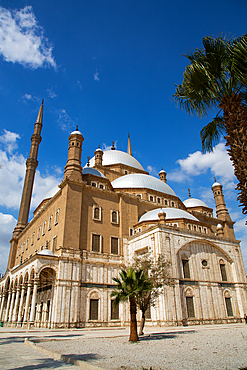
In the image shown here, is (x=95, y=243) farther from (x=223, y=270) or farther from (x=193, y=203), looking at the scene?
(x=193, y=203)

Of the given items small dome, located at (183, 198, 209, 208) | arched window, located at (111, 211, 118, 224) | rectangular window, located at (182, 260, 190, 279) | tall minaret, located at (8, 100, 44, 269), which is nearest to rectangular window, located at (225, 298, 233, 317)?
rectangular window, located at (182, 260, 190, 279)

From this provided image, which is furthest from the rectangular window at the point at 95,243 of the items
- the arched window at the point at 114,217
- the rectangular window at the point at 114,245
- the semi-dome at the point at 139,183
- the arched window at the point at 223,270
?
the arched window at the point at 223,270

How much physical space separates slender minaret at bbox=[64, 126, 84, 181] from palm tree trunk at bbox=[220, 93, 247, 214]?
20235 mm

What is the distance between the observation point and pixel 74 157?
2861cm

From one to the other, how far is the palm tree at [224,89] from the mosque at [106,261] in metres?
Result: 15.1

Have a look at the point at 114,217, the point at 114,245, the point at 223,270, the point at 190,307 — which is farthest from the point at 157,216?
the point at 190,307

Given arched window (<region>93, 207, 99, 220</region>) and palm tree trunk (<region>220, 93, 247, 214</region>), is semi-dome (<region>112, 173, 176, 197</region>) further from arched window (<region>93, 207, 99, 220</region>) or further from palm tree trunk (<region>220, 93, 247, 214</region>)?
palm tree trunk (<region>220, 93, 247, 214</region>)

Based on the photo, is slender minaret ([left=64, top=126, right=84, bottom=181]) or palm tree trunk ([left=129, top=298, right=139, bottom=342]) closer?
palm tree trunk ([left=129, top=298, right=139, bottom=342])

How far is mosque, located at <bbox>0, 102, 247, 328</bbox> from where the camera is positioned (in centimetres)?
2211

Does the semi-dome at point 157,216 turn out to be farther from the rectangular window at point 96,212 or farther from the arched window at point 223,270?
the arched window at point 223,270

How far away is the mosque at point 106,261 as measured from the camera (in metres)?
22.1

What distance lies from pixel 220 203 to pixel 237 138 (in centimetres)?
3452

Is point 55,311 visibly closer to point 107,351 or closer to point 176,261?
point 176,261

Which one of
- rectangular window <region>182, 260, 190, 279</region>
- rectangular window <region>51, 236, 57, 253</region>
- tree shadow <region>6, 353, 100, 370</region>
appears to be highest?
rectangular window <region>51, 236, 57, 253</region>
